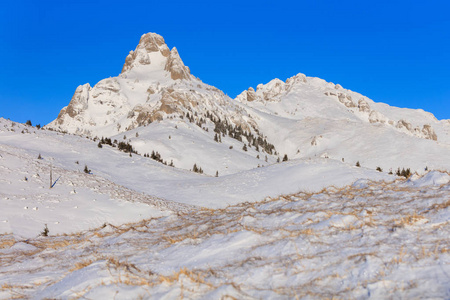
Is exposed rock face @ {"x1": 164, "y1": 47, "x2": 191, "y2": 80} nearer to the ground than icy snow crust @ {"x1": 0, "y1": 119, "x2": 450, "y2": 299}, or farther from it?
farther from it

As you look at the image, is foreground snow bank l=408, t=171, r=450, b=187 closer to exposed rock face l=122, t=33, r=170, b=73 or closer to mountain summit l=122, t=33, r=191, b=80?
mountain summit l=122, t=33, r=191, b=80

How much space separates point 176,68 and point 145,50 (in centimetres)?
2593

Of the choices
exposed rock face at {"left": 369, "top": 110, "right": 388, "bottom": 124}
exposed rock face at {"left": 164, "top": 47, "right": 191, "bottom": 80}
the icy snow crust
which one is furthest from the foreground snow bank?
exposed rock face at {"left": 369, "top": 110, "right": 388, "bottom": 124}

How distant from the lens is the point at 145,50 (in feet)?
427

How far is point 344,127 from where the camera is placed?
8175cm

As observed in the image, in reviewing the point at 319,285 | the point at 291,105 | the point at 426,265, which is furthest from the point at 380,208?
the point at 291,105

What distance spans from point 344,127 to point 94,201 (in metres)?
73.9

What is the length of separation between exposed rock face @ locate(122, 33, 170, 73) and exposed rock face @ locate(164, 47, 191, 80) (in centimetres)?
1148

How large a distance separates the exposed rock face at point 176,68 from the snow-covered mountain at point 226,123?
364 mm

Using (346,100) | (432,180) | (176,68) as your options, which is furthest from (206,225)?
Answer: (346,100)

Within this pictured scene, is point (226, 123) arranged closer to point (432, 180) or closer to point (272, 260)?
point (432, 180)

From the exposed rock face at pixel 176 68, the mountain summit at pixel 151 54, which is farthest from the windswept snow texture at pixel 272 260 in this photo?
the mountain summit at pixel 151 54

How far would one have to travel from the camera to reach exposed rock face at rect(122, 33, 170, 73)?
127 meters

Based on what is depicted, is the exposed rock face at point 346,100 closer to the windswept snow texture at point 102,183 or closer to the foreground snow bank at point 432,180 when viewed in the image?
the windswept snow texture at point 102,183
